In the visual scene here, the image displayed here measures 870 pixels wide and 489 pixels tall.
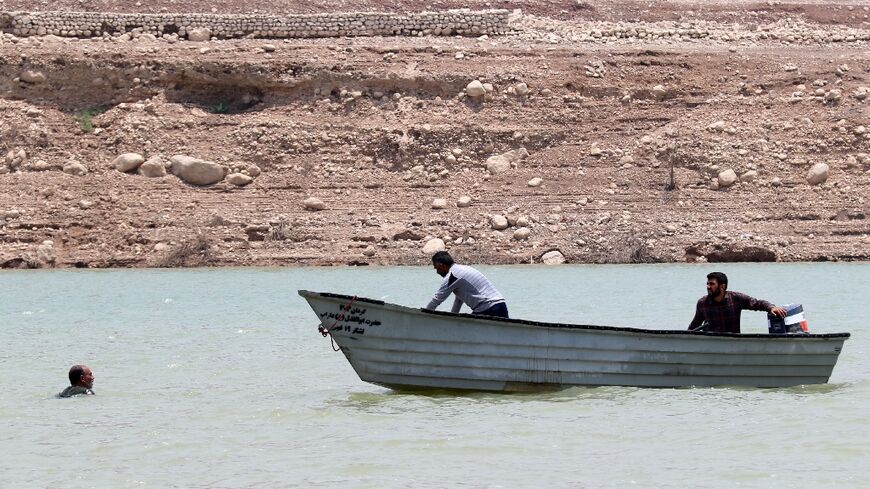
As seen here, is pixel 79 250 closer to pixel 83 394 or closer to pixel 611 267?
pixel 611 267

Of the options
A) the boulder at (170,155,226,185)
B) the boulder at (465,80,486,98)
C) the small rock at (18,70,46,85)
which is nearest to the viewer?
the boulder at (170,155,226,185)

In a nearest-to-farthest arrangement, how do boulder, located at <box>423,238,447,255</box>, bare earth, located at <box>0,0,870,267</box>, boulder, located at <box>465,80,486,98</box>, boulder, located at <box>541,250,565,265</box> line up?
boulder, located at <box>541,250,565,265</box>, boulder, located at <box>423,238,447,255</box>, bare earth, located at <box>0,0,870,267</box>, boulder, located at <box>465,80,486,98</box>

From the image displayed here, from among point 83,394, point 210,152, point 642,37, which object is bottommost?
point 83,394

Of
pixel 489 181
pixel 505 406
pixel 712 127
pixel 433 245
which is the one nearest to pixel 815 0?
pixel 712 127

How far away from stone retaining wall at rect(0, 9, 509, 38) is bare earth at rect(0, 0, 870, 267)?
23.3 inches

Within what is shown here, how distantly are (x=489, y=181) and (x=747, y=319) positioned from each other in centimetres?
1193

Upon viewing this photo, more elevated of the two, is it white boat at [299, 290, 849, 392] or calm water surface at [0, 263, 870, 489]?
white boat at [299, 290, 849, 392]

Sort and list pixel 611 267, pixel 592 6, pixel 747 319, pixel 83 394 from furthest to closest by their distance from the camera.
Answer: pixel 592 6 < pixel 611 267 < pixel 747 319 < pixel 83 394

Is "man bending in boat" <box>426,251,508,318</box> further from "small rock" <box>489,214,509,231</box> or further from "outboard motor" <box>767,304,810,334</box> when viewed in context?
"small rock" <box>489,214,509,231</box>

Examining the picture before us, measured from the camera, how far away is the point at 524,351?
45.0 feet

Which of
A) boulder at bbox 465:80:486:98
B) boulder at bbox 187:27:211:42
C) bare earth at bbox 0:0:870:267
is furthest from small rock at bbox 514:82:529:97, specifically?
boulder at bbox 187:27:211:42

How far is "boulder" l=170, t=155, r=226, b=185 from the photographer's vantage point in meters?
32.6

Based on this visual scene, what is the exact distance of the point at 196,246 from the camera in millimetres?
31047

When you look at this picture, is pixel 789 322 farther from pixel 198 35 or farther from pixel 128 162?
pixel 198 35
